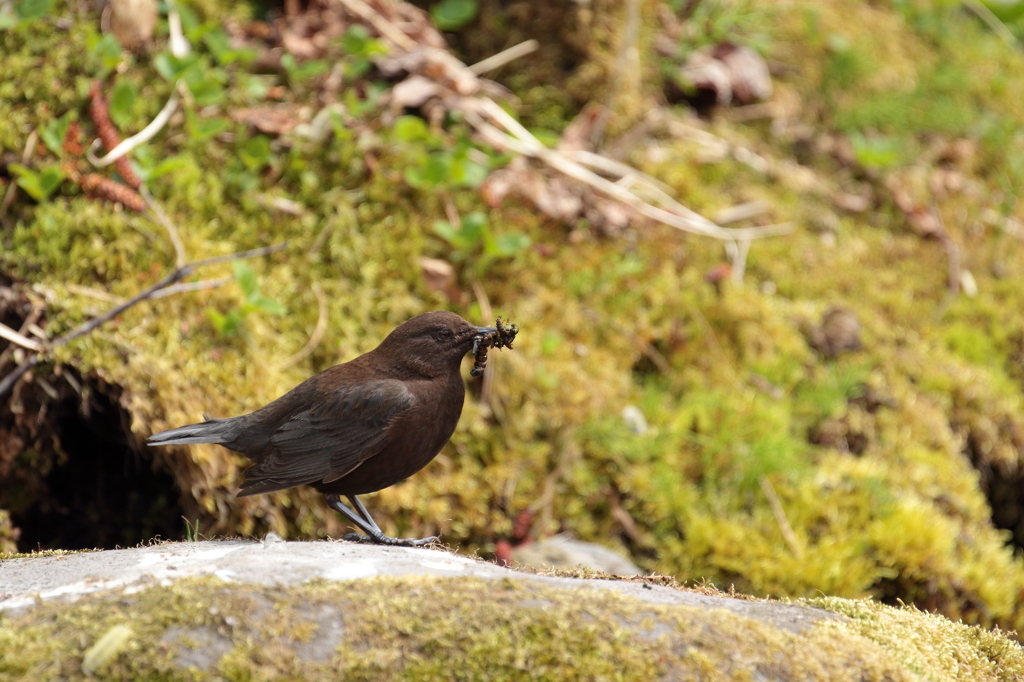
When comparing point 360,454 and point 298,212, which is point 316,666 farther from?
point 298,212

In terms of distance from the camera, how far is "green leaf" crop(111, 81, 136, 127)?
475 cm

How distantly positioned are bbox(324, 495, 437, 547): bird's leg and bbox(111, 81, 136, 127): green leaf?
2595mm

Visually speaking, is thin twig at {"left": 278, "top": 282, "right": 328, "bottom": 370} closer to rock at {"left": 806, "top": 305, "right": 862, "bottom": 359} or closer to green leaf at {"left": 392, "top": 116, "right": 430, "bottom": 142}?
green leaf at {"left": 392, "top": 116, "right": 430, "bottom": 142}

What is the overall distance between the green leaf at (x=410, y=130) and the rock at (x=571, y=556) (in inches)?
100

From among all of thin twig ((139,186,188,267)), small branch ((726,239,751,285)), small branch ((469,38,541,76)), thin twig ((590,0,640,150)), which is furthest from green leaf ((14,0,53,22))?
small branch ((726,239,751,285))

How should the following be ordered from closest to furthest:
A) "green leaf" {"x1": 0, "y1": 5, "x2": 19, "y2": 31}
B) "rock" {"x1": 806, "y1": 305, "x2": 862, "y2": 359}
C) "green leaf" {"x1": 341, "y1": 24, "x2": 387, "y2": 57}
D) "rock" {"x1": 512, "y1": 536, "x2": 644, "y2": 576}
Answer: "rock" {"x1": 512, "y1": 536, "x2": 644, "y2": 576}, "green leaf" {"x1": 0, "y1": 5, "x2": 19, "y2": 31}, "green leaf" {"x1": 341, "y1": 24, "x2": 387, "y2": 57}, "rock" {"x1": 806, "y1": 305, "x2": 862, "y2": 359}

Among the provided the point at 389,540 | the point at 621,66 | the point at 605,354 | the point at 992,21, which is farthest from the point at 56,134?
the point at 992,21

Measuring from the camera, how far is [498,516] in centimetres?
457

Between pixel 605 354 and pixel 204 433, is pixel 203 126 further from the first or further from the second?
pixel 605 354

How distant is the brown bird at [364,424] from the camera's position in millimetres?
3486

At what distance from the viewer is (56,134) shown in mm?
4609

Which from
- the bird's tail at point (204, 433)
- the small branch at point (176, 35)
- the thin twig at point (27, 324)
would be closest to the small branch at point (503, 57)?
the small branch at point (176, 35)

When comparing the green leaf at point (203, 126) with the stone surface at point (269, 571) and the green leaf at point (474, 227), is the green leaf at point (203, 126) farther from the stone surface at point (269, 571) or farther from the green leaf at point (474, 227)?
the stone surface at point (269, 571)

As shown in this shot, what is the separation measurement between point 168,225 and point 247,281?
0.71m
